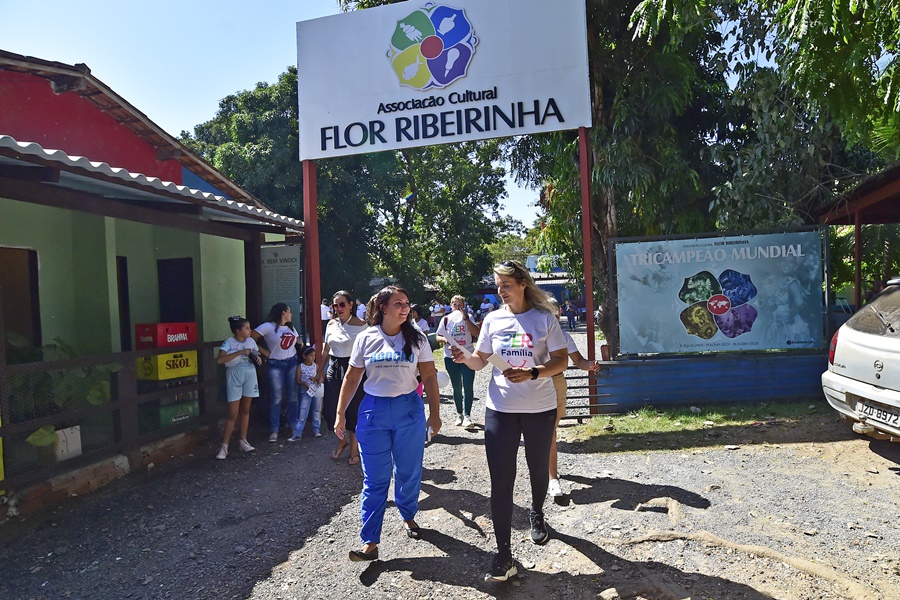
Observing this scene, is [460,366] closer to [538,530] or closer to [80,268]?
[538,530]

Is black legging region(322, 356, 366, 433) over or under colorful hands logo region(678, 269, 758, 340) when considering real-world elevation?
under

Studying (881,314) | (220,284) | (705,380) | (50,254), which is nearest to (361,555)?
(881,314)

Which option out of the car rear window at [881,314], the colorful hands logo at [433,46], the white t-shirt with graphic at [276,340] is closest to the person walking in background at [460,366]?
the white t-shirt with graphic at [276,340]

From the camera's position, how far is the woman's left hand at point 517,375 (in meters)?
3.83

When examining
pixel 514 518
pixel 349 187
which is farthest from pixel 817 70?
pixel 349 187

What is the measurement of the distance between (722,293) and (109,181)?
22.1 feet

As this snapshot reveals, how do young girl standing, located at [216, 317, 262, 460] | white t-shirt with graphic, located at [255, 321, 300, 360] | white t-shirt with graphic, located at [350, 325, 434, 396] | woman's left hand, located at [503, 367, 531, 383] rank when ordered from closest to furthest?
woman's left hand, located at [503, 367, 531, 383] < white t-shirt with graphic, located at [350, 325, 434, 396] < young girl standing, located at [216, 317, 262, 460] < white t-shirt with graphic, located at [255, 321, 300, 360]

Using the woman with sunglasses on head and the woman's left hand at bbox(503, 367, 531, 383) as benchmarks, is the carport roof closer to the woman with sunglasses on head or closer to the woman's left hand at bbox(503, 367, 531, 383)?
the woman's left hand at bbox(503, 367, 531, 383)

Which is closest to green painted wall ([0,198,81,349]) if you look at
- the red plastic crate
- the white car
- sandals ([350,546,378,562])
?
the red plastic crate

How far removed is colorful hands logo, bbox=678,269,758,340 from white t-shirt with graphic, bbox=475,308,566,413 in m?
4.60

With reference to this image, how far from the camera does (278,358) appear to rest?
800 cm

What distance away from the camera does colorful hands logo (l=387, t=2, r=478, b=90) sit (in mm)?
8430

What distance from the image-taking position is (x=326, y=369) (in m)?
7.07

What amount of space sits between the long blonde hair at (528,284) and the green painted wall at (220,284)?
622cm
